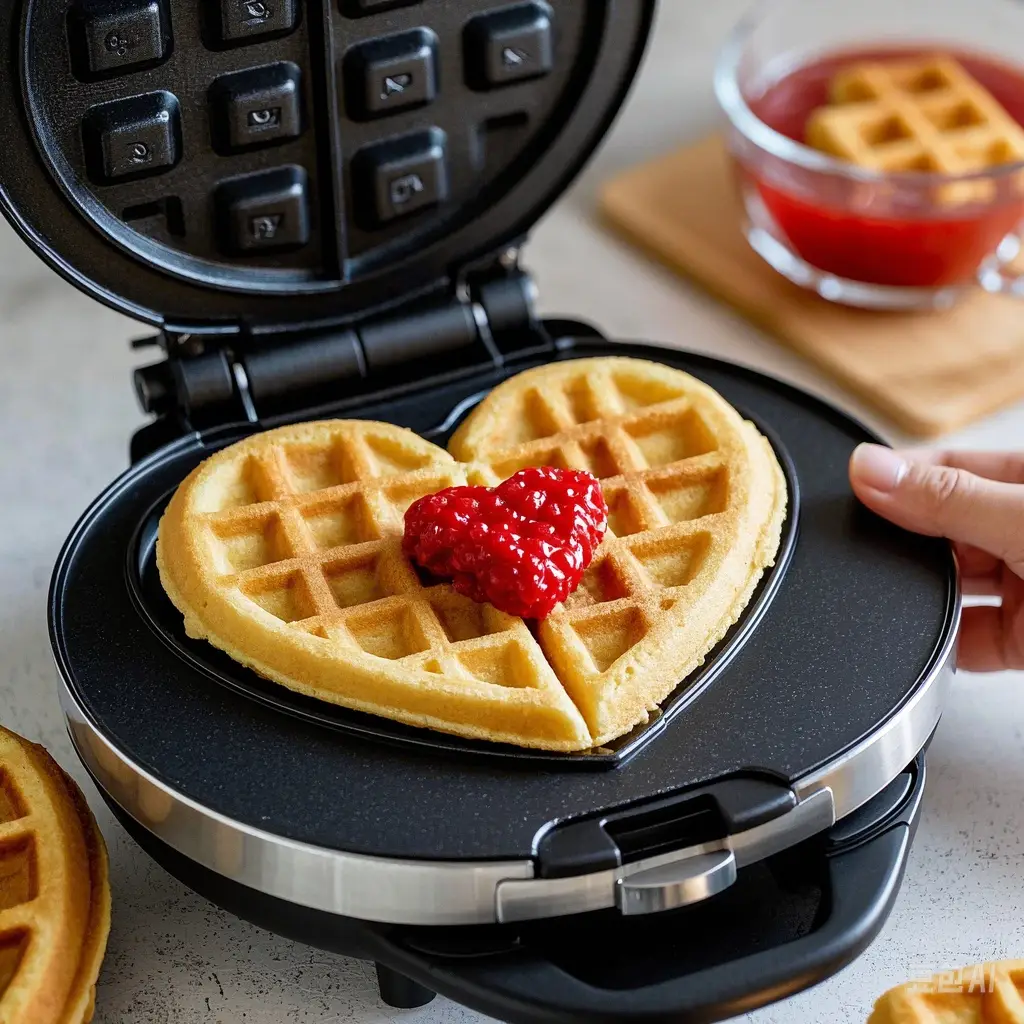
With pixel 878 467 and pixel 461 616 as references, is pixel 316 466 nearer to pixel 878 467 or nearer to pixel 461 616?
pixel 461 616

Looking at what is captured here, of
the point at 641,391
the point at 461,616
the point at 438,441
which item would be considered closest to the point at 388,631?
the point at 461,616

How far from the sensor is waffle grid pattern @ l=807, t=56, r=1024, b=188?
6.07ft

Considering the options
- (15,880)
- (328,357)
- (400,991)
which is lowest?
(400,991)

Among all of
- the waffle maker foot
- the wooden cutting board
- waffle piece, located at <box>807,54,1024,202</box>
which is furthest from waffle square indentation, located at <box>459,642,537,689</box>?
waffle piece, located at <box>807,54,1024,202</box>

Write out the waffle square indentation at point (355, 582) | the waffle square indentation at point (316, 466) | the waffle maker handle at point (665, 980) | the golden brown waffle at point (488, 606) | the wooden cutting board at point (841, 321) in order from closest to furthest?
the waffle maker handle at point (665, 980), the golden brown waffle at point (488, 606), the waffle square indentation at point (355, 582), the waffle square indentation at point (316, 466), the wooden cutting board at point (841, 321)

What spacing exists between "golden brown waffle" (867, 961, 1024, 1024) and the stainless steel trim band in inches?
5.1

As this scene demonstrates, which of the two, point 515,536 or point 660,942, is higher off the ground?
point 515,536

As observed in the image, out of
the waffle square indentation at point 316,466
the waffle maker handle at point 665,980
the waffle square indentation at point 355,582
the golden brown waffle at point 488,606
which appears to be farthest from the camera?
the waffle square indentation at point 316,466

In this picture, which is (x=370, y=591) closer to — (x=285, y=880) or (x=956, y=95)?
(x=285, y=880)

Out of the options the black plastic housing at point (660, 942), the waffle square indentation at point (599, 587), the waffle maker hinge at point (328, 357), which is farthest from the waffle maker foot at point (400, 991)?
the waffle maker hinge at point (328, 357)

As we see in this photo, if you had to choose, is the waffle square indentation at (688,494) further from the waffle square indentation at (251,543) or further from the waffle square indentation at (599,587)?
the waffle square indentation at (251,543)

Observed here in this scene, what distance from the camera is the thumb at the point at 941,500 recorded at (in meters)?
1.29

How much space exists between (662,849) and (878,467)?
0.44 metres

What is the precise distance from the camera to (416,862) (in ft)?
3.32
